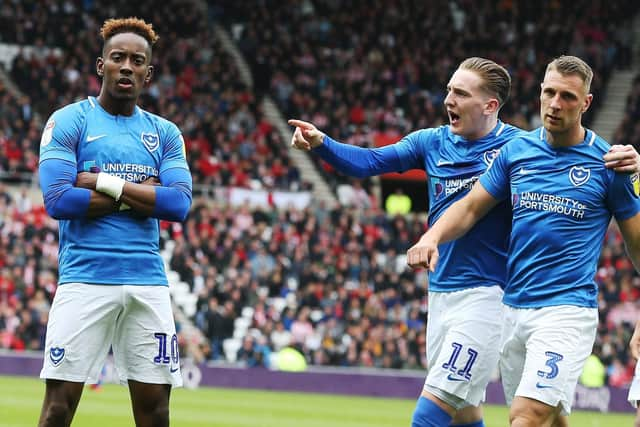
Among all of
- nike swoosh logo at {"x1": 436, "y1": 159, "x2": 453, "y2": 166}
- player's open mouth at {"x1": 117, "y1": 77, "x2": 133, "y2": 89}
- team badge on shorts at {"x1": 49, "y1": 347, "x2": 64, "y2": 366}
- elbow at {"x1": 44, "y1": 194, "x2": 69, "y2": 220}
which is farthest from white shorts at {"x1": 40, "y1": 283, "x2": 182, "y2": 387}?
nike swoosh logo at {"x1": 436, "y1": 159, "x2": 453, "y2": 166}

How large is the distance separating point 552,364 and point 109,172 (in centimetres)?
260

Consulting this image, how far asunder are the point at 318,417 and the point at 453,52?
17.5m

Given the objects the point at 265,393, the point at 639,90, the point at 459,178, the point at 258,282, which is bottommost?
the point at 265,393

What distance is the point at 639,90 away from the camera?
3003cm

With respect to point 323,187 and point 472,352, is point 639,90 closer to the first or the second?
point 323,187

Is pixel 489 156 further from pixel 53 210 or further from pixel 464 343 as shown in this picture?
pixel 53 210

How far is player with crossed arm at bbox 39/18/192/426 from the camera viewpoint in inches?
250

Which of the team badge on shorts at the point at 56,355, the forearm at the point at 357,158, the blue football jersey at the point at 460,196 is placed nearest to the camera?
the team badge on shorts at the point at 56,355

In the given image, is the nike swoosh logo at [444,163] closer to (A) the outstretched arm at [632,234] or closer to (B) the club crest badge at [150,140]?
(A) the outstretched arm at [632,234]

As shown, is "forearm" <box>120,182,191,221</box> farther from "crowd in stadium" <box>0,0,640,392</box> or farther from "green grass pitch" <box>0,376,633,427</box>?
"crowd in stadium" <box>0,0,640,392</box>

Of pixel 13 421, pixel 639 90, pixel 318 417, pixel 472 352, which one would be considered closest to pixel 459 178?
pixel 472 352

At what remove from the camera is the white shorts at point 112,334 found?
20.7 ft

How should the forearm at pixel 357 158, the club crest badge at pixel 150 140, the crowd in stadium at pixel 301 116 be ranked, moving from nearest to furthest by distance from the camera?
the club crest badge at pixel 150 140 < the forearm at pixel 357 158 < the crowd in stadium at pixel 301 116

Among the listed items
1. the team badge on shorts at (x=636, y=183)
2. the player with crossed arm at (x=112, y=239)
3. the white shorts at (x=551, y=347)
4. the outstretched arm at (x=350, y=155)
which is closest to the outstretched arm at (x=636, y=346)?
the white shorts at (x=551, y=347)
